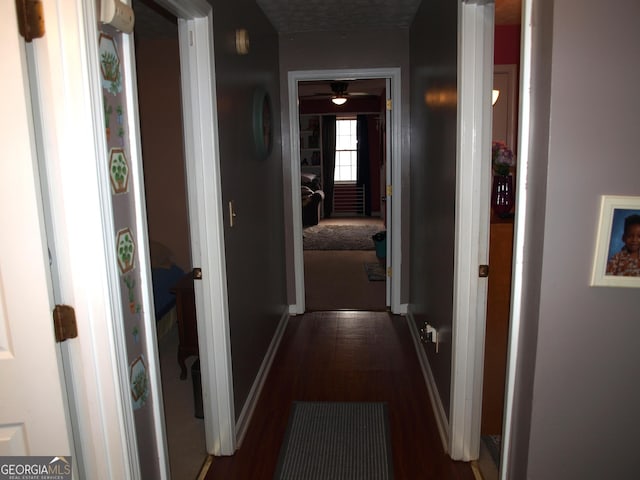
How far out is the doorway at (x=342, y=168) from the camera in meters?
7.46

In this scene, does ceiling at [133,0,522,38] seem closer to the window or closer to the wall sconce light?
the wall sconce light

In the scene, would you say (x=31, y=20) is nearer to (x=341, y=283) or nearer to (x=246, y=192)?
(x=246, y=192)

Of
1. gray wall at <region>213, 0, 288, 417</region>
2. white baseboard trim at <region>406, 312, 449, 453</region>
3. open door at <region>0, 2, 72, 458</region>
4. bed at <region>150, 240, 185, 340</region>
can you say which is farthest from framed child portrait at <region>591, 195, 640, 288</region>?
bed at <region>150, 240, 185, 340</region>

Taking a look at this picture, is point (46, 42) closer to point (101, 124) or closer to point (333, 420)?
point (101, 124)

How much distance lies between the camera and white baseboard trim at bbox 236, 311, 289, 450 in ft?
7.91

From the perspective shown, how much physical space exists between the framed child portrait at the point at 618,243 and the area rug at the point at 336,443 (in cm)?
145

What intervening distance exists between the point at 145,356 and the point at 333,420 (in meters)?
1.44

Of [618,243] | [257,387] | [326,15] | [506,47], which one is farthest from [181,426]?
[506,47]

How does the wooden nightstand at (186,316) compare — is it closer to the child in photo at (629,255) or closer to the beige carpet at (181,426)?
the beige carpet at (181,426)

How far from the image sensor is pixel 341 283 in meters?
5.27

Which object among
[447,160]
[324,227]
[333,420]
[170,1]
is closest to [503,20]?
[447,160]

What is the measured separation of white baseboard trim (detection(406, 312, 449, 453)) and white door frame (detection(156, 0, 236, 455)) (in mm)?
1056

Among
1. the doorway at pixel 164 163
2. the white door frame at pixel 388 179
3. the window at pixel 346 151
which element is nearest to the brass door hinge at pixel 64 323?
the doorway at pixel 164 163

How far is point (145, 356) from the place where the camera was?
143 cm
